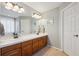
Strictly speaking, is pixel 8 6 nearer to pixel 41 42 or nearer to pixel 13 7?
pixel 13 7

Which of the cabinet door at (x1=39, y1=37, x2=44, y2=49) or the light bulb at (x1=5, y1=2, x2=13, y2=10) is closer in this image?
the light bulb at (x1=5, y1=2, x2=13, y2=10)

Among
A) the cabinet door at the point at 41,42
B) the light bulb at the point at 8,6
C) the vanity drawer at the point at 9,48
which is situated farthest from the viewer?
the cabinet door at the point at 41,42

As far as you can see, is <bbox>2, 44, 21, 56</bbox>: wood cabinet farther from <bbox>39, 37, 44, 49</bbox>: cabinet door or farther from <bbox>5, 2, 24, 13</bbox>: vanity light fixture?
<bbox>39, 37, 44, 49</bbox>: cabinet door

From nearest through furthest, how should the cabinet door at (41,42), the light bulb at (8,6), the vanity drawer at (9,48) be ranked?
Result: 1. the vanity drawer at (9,48)
2. the light bulb at (8,6)
3. the cabinet door at (41,42)

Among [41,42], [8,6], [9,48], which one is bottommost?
[41,42]

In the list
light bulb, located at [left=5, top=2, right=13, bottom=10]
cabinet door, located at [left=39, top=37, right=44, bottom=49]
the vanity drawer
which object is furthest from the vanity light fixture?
cabinet door, located at [left=39, top=37, right=44, bottom=49]

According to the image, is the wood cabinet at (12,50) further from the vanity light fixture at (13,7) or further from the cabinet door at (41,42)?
the cabinet door at (41,42)

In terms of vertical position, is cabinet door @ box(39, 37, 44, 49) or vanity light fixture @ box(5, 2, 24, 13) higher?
vanity light fixture @ box(5, 2, 24, 13)

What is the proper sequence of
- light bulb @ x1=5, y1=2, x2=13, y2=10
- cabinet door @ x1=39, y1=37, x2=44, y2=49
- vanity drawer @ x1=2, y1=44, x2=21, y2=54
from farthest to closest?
1. cabinet door @ x1=39, y1=37, x2=44, y2=49
2. light bulb @ x1=5, y1=2, x2=13, y2=10
3. vanity drawer @ x1=2, y1=44, x2=21, y2=54

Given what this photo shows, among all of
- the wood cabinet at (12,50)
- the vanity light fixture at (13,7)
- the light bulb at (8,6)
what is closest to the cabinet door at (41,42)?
the vanity light fixture at (13,7)

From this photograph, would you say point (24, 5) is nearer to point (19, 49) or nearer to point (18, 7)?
point (18, 7)

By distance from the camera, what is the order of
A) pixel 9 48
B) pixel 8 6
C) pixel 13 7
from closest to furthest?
pixel 9 48
pixel 8 6
pixel 13 7

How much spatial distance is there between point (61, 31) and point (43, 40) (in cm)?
90

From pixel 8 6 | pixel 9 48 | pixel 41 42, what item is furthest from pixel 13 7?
pixel 41 42
